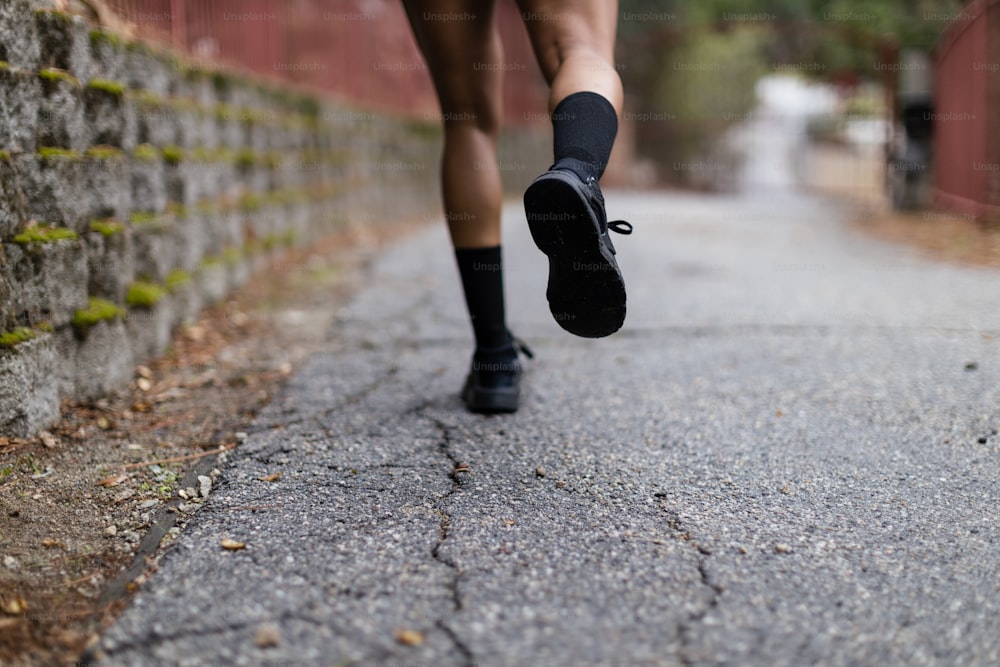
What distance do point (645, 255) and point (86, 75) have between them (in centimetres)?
336

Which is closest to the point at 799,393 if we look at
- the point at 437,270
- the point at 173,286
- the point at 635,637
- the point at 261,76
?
the point at 635,637

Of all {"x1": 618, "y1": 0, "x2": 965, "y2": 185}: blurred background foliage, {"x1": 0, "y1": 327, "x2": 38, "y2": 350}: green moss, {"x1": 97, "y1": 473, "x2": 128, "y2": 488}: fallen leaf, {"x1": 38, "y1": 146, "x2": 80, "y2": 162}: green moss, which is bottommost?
{"x1": 97, "y1": 473, "x2": 128, "y2": 488}: fallen leaf

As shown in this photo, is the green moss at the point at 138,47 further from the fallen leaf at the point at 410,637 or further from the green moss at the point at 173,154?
the fallen leaf at the point at 410,637

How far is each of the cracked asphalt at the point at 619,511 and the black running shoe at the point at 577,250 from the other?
317 millimetres

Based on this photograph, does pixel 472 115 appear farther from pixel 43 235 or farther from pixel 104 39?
pixel 104 39

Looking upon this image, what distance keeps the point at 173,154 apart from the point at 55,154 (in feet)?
3.30

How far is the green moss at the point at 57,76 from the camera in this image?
1979mm

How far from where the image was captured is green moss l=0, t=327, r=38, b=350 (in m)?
1.75

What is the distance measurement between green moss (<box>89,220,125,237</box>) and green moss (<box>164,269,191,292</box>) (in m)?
0.44

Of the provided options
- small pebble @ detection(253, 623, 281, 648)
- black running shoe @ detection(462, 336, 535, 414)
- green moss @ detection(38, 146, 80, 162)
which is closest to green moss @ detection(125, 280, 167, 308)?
green moss @ detection(38, 146, 80, 162)

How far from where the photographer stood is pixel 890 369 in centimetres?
239

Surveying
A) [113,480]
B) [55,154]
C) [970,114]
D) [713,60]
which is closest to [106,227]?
[55,154]

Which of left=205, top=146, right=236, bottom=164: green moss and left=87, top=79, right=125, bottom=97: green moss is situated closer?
left=87, top=79, right=125, bottom=97: green moss

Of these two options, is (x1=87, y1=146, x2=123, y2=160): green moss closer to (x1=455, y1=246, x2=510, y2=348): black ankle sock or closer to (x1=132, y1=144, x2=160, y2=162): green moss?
(x1=132, y1=144, x2=160, y2=162): green moss
